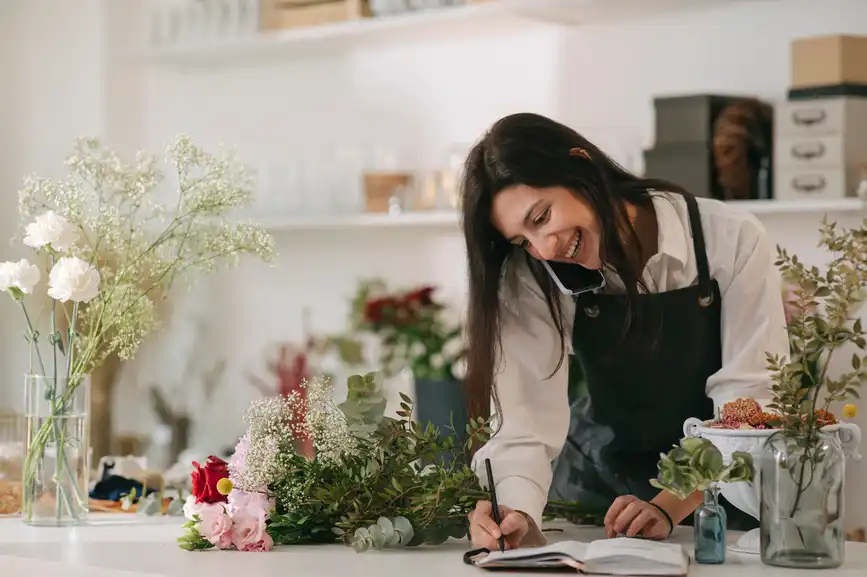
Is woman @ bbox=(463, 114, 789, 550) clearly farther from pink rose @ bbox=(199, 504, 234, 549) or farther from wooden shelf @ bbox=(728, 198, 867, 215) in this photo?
wooden shelf @ bbox=(728, 198, 867, 215)

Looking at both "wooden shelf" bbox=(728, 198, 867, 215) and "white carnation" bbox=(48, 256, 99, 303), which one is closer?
"white carnation" bbox=(48, 256, 99, 303)

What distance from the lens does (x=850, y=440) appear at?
1559 millimetres

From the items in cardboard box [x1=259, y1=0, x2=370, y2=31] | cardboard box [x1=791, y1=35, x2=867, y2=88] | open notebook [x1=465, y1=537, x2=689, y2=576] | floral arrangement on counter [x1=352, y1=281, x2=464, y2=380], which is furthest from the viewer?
cardboard box [x1=259, y1=0, x2=370, y2=31]

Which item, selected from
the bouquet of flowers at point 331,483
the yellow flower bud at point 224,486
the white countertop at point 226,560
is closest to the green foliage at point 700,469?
the white countertop at point 226,560

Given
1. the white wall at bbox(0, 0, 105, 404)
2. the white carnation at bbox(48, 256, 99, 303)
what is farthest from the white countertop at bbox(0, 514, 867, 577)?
the white wall at bbox(0, 0, 105, 404)

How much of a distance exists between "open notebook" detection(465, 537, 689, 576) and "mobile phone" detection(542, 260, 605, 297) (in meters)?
0.64

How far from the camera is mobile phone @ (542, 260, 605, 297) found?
81.4 inches

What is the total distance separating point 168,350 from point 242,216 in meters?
0.69

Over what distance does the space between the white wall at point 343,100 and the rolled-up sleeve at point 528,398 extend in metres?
1.12

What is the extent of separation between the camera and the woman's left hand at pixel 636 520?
1751 mm

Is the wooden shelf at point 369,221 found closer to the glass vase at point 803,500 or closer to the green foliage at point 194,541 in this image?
the green foliage at point 194,541

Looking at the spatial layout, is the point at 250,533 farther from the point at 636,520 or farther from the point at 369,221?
the point at 369,221

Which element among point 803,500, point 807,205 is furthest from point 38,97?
point 803,500

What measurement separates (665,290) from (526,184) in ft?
1.20
